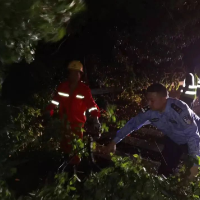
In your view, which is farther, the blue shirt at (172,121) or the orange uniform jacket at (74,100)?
the orange uniform jacket at (74,100)

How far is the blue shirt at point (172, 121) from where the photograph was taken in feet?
12.7

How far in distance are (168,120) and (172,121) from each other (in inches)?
2.3

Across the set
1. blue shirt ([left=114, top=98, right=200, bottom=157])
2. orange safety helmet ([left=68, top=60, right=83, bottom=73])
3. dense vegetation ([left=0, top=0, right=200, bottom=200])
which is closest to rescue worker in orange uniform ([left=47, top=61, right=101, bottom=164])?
orange safety helmet ([left=68, top=60, right=83, bottom=73])

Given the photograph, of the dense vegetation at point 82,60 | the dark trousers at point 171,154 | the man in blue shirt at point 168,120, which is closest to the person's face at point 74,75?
the dense vegetation at point 82,60

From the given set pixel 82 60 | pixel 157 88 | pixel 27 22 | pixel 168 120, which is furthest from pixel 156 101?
pixel 27 22

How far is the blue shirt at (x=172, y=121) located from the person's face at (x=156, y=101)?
9cm

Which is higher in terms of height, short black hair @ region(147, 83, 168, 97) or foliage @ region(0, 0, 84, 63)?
foliage @ region(0, 0, 84, 63)

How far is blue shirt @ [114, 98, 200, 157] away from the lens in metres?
3.87

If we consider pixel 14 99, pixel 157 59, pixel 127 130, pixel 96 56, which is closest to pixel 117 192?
pixel 127 130

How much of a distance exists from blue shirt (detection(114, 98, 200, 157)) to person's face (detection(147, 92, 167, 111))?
9 cm

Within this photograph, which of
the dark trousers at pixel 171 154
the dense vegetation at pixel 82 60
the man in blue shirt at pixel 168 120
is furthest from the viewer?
the dark trousers at pixel 171 154

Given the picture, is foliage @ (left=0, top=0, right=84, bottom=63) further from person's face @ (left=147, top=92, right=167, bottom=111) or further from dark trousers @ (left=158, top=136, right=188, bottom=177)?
dark trousers @ (left=158, top=136, right=188, bottom=177)

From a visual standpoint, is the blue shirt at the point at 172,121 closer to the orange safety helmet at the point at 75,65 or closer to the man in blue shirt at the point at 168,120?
the man in blue shirt at the point at 168,120

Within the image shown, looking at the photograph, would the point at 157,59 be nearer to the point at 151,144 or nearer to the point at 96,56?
the point at 96,56
